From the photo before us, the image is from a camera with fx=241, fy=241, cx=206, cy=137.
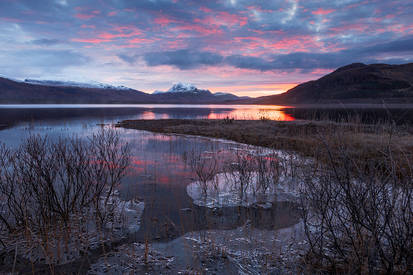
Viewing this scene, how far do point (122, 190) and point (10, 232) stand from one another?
138 inches

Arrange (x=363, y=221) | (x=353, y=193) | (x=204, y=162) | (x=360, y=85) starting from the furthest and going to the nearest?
1. (x=360, y=85)
2. (x=204, y=162)
3. (x=363, y=221)
4. (x=353, y=193)

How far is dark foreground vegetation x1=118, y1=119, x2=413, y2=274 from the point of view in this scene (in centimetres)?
337

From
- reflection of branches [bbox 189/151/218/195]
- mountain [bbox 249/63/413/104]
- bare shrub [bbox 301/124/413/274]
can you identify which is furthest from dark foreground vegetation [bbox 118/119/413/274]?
mountain [bbox 249/63/413/104]

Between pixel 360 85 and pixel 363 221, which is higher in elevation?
pixel 360 85

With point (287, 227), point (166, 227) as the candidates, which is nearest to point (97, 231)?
point (166, 227)

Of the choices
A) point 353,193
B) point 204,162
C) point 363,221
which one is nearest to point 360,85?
point 204,162

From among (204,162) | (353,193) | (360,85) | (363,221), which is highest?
(360,85)

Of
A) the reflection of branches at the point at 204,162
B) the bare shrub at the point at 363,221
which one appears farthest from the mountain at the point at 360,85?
the bare shrub at the point at 363,221

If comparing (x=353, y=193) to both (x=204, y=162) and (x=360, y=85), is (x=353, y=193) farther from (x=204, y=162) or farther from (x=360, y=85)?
(x=360, y=85)

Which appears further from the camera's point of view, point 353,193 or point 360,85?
point 360,85

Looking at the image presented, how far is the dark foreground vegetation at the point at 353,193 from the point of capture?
132 inches

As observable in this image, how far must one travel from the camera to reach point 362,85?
510 feet

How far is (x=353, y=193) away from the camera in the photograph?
3508 mm

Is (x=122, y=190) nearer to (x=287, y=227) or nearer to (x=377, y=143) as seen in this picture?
(x=287, y=227)
